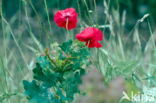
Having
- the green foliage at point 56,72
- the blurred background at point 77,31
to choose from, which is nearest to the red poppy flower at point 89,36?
the green foliage at point 56,72

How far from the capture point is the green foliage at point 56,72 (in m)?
1.69

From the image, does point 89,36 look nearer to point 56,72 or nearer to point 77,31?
point 56,72

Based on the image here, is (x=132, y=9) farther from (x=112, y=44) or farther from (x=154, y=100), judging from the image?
(x=154, y=100)

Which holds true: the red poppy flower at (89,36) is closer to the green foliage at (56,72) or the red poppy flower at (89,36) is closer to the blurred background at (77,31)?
the green foliage at (56,72)

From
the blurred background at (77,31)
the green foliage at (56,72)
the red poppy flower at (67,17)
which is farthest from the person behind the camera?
the blurred background at (77,31)

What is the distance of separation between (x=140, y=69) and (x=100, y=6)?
2716 millimetres

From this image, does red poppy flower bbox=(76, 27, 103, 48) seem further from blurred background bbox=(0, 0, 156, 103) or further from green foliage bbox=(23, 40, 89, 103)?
blurred background bbox=(0, 0, 156, 103)

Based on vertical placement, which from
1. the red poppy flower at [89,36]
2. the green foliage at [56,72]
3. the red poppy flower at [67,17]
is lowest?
the green foliage at [56,72]

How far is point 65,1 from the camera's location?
2930mm

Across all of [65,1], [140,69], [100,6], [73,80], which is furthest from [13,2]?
[73,80]

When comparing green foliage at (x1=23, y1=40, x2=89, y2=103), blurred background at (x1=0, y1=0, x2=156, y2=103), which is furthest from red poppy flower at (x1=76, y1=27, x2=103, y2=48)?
blurred background at (x1=0, y1=0, x2=156, y2=103)

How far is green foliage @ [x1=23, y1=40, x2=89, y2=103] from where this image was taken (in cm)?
169

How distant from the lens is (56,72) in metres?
1.71

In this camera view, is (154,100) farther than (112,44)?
No
